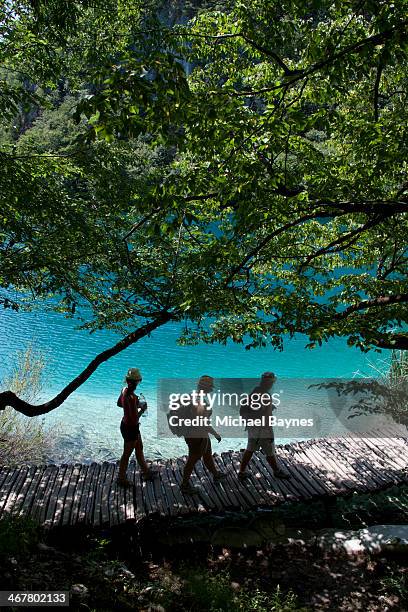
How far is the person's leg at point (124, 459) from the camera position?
265 inches

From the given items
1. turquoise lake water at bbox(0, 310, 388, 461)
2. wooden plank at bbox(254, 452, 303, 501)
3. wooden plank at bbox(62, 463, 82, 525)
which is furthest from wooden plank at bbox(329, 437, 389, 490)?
turquoise lake water at bbox(0, 310, 388, 461)

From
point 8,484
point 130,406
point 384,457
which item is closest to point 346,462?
point 384,457

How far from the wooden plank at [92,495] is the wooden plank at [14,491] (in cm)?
98

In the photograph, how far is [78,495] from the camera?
6.84m

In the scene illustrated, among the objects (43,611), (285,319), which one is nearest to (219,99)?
(285,319)

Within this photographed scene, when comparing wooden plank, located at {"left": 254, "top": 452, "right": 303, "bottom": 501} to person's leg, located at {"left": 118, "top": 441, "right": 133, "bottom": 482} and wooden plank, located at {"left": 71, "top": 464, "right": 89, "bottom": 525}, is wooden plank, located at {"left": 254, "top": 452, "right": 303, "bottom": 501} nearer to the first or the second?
person's leg, located at {"left": 118, "top": 441, "right": 133, "bottom": 482}

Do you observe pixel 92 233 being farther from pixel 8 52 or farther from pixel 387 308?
pixel 387 308

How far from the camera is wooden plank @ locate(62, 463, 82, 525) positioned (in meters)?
6.22

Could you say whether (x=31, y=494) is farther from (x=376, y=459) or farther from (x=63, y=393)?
(x=376, y=459)

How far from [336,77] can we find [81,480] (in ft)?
20.9

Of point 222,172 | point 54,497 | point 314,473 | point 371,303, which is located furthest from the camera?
point 314,473

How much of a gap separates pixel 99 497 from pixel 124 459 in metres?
0.61

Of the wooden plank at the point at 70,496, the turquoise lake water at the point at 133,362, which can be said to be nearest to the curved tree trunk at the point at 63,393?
the wooden plank at the point at 70,496

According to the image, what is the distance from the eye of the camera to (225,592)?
4.78 m
